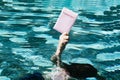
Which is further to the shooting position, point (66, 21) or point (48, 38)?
point (48, 38)

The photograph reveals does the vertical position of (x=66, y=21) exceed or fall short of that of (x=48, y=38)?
it exceeds it

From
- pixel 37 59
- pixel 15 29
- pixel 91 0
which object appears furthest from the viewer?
pixel 91 0

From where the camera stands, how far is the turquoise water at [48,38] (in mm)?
6961

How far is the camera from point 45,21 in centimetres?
1005

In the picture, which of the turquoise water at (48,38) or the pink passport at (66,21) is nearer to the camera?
the pink passport at (66,21)

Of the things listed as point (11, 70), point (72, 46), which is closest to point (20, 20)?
point (72, 46)

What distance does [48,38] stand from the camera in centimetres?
864

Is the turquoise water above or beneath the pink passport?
beneath

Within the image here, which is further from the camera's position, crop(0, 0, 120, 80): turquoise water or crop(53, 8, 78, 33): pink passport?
crop(0, 0, 120, 80): turquoise water

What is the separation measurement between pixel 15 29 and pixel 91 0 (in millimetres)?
5751

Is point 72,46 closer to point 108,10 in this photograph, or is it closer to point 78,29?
point 78,29

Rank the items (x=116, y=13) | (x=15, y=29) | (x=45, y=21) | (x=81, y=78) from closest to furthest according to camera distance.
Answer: (x=81, y=78)
(x=15, y=29)
(x=45, y=21)
(x=116, y=13)

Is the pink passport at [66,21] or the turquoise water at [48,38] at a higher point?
the pink passport at [66,21]

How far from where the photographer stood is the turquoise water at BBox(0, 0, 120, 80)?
6961 millimetres
